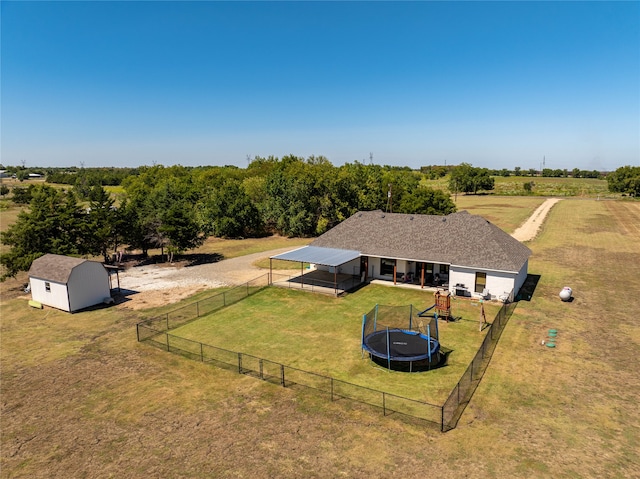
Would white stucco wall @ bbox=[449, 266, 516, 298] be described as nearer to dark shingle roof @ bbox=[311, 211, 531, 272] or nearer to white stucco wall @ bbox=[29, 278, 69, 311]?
dark shingle roof @ bbox=[311, 211, 531, 272]

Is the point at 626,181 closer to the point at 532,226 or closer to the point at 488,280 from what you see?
the point at 532,226

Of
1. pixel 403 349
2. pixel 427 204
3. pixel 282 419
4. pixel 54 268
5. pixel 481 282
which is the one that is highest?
pixel 427 204

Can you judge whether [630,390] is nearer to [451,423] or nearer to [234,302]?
[451,423]

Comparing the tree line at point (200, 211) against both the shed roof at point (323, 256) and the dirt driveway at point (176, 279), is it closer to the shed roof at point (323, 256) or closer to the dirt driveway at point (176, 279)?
the dirt driveway at point (176, 279)

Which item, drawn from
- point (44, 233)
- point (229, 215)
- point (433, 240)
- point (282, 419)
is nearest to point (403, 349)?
point (282, 419)

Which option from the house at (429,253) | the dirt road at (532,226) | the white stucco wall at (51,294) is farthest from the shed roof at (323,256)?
the dirt road at (532,226)
